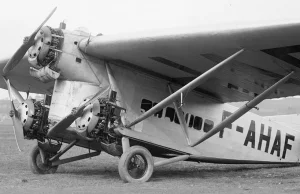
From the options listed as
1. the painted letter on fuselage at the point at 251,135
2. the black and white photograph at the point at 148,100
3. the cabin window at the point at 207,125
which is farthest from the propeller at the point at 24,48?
the painted letter on fuselage at the point at 251,135

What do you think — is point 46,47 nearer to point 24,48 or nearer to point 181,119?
point 24,48

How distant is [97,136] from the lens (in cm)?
985

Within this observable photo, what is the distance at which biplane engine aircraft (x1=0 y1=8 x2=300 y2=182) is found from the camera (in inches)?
376

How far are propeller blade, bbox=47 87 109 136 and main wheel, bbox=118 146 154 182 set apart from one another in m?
1.31

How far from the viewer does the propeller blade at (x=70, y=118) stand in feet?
31.7

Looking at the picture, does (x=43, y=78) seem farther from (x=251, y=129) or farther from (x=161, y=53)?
(x=251, y=129)

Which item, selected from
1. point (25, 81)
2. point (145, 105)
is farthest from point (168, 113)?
point (25, 81)

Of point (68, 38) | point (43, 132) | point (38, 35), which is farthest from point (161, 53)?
point (43, 132)

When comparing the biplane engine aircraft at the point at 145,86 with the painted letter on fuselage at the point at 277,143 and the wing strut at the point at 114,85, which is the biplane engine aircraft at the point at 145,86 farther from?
the painted letter on fuselage at the point at 277,143

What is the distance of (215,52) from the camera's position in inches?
383

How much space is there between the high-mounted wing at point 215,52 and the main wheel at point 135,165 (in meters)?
2.16

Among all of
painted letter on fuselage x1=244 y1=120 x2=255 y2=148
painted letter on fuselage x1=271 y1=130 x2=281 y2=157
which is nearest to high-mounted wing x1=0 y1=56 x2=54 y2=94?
painted letter on fuselage x1=244 y1=120 x2=255 y2=148

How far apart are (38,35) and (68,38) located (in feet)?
2.18

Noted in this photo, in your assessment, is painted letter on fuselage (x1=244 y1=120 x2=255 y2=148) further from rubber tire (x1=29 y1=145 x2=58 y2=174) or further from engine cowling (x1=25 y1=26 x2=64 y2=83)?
engine cowling (x1=25 y1=26 x2=64 y2=83)
